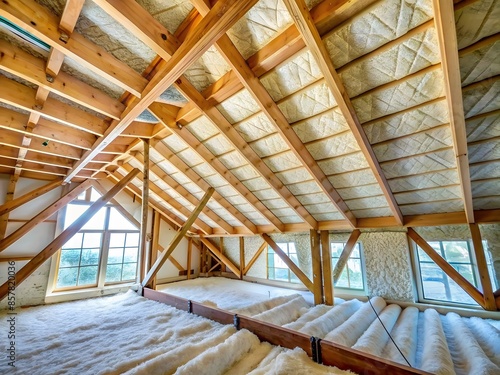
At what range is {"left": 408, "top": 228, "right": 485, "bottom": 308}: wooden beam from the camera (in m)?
3.00

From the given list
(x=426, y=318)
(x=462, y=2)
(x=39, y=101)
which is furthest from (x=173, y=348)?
(x=426, y=318)

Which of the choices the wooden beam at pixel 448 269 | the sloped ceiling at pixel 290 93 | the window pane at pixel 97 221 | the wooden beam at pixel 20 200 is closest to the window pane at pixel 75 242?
the window pane at pixel 97 221

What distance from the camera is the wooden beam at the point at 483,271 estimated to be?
2.93 meters

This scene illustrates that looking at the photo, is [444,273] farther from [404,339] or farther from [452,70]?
[452,70]

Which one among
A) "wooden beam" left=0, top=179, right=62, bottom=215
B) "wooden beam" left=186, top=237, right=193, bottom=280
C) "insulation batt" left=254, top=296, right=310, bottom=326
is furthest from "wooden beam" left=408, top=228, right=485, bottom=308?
"wooden beam" left=0, top=179, right=62, bottom=215

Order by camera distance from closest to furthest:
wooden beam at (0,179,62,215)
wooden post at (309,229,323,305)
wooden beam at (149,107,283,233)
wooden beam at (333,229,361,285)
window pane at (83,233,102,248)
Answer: wooden beam at (149,107,283,233), wooden beam at (0,179,62,215), wooden beam at (333,229,361,285), wooden post at (309,229,323,305), window pane at (83,233,102,248)

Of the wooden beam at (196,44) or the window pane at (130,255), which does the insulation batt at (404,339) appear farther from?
the window pane at (130,255)

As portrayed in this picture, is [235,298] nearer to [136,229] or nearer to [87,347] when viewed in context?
[87,347]

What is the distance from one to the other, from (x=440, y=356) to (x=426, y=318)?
1472mm

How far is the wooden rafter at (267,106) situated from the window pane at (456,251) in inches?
78.3

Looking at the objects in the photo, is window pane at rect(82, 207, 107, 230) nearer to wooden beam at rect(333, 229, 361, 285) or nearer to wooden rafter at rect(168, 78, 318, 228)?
wooden rafter at rect(168, 78, 318, 228)

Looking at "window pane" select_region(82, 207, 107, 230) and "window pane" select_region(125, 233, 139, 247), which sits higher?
"window pane" select_region(82, 207, 107, 230)

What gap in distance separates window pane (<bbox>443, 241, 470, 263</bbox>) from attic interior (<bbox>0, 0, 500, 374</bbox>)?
1.2 inches

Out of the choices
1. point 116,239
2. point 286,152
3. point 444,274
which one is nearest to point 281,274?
point 444,274
